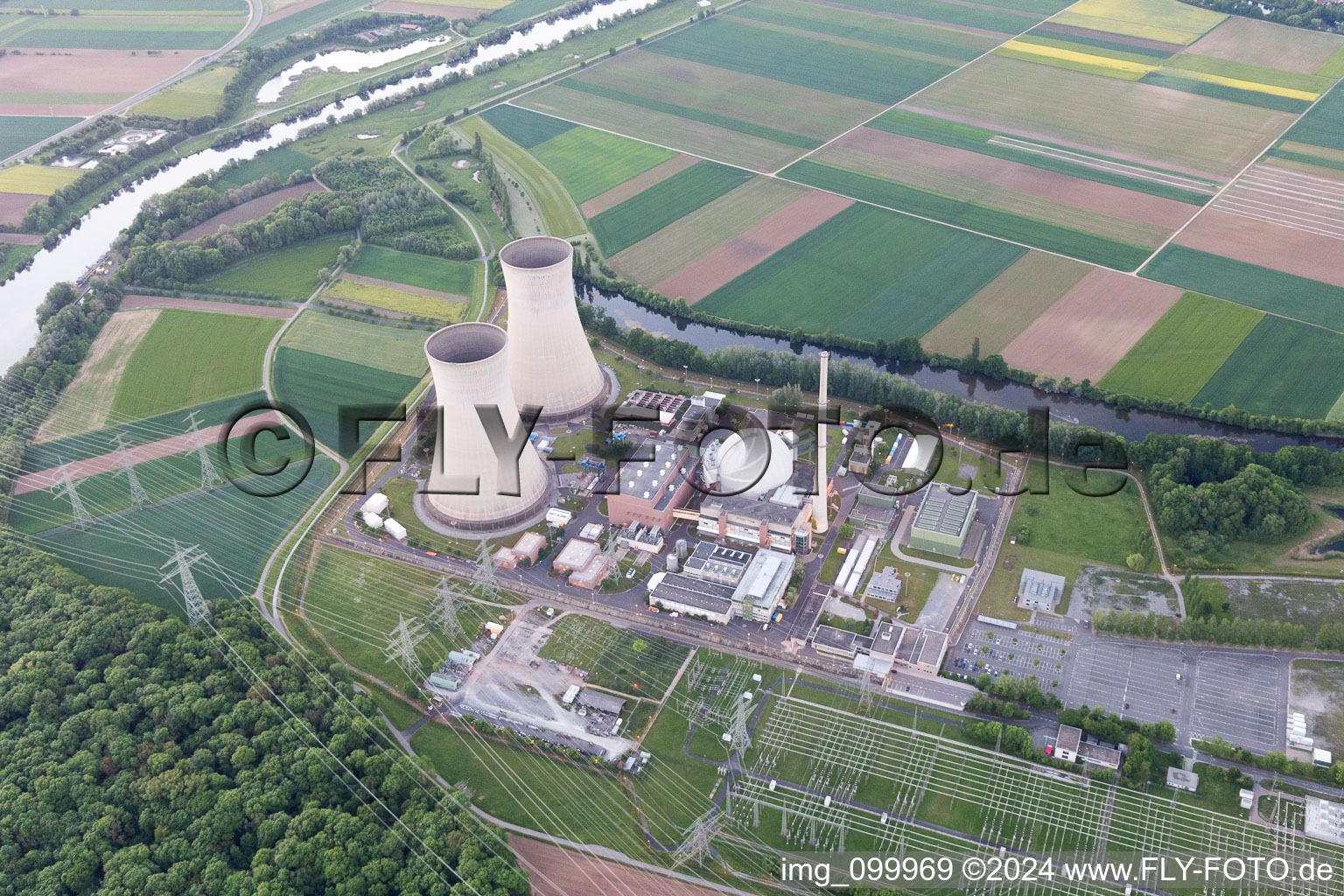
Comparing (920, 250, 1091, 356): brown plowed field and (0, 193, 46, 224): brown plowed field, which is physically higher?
(0, 193, 46, 224): brown plowed field

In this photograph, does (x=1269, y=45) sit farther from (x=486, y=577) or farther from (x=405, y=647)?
(x=405, y=647)

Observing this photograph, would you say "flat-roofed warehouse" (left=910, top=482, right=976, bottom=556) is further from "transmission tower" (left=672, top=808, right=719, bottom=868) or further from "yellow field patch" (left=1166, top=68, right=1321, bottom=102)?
"yellow field patch" (left=1166, top=68, right=1321, bottom=102)

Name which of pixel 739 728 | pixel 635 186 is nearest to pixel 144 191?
pixel 635 186

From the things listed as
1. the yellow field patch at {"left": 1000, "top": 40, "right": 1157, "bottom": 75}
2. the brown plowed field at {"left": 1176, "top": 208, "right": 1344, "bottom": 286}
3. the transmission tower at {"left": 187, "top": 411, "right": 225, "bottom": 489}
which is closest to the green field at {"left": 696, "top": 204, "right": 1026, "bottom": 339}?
the brown plowed field at {"left": 1176, "top": 208, "right": 1344, "bottom": 286}

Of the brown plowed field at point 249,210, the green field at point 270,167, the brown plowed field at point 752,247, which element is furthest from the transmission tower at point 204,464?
the green field at point 270,167

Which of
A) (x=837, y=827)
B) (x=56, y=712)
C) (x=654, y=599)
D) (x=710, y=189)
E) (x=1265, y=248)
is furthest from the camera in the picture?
(x=710, y=189)

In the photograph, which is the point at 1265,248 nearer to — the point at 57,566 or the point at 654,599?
the point at 654,599

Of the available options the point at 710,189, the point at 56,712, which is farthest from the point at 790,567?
the point at 710,189
